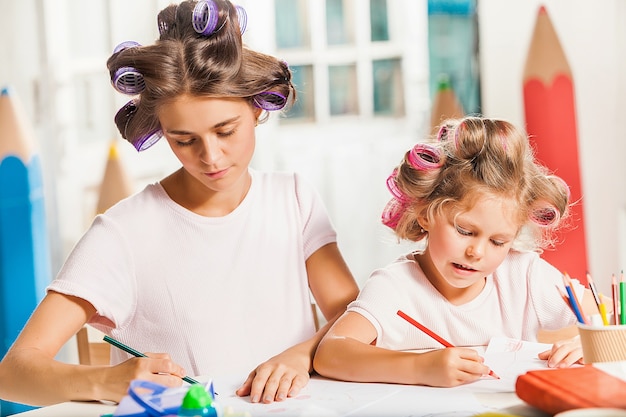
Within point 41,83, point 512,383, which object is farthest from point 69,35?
point 512,383

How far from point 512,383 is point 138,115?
0.65 metres

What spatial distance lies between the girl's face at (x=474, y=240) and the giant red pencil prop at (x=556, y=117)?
1509 millimetres

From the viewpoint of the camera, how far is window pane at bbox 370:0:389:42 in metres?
3.23

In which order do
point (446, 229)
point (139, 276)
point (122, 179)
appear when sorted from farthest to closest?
1. point (122, 179)
2. point (139, 276)
3. point (446, 229)

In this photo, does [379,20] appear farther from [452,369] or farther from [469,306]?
[452,369]

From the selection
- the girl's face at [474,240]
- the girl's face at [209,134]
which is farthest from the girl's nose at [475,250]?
the girl's face at [209,134]

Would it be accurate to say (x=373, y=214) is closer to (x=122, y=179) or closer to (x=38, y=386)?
(x=122, y=179)

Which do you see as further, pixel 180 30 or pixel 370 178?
pixel 370 178

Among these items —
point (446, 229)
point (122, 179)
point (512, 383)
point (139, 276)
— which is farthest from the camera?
point (122, 179)

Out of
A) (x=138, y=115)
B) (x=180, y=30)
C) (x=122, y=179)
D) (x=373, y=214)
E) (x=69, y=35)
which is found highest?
(x=69, y=35)

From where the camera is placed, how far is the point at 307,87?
330 centimetres

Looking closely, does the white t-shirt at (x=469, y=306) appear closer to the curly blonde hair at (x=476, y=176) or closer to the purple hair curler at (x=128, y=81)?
the curly blonde hair at (x=476, y=176)

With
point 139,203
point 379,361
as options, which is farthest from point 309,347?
point 139,203

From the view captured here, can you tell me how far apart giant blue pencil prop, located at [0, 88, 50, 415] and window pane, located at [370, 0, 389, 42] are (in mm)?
1330
